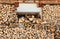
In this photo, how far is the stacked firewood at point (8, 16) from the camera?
11.4 feet

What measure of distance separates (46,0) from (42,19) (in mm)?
423

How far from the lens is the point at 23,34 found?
334 centimetres

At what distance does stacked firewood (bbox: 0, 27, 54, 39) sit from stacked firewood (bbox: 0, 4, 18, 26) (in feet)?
0.43

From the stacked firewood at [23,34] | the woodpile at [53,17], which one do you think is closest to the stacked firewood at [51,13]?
the woodpile at [53,17]

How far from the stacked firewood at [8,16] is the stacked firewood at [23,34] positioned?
132 millimetres

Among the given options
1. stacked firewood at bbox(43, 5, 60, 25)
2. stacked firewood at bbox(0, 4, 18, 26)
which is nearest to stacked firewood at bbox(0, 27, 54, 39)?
stacked firewood at bbox(0, 4, 18, 26)

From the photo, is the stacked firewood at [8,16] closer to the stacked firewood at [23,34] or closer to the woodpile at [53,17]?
the stacked firewood at [23,34]

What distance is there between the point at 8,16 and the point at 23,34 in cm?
42

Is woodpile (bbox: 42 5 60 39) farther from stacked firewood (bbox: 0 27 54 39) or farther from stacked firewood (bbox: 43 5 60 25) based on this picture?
stacked firewood (bbox: 0 27 54 39)

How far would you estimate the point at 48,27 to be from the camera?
3463mm

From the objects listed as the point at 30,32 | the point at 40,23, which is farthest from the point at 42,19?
the point at 30,32

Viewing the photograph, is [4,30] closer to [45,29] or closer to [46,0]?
[45,29]

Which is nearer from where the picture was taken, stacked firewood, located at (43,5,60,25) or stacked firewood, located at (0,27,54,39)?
stacked firewood, located at (0,27,54,39)

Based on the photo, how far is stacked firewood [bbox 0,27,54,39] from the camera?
10.8 ft
